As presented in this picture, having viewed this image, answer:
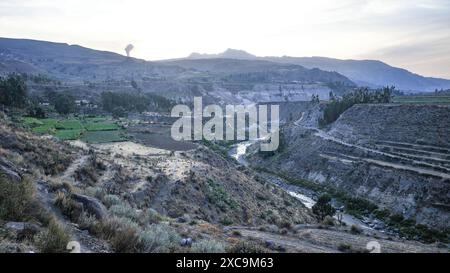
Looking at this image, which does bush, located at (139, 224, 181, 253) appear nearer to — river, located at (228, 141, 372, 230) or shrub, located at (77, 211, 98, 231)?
shrub, located at (77, 211, 98, 231)

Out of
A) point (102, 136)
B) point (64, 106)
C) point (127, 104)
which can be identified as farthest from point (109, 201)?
point (127, 104)

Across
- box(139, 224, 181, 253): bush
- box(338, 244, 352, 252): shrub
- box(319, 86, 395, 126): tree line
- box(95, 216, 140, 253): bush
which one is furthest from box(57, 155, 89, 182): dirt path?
box(319, 86, 395, 126): tree line

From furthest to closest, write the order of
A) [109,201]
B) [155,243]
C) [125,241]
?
[109,201]
[155,243]
[125,241]

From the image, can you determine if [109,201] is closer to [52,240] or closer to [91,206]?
[91,206]

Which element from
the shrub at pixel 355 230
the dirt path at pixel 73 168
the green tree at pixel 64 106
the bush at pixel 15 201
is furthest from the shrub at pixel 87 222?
the green tree at pixel 64 106

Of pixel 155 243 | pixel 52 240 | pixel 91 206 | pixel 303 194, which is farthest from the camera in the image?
pixel 303 194
